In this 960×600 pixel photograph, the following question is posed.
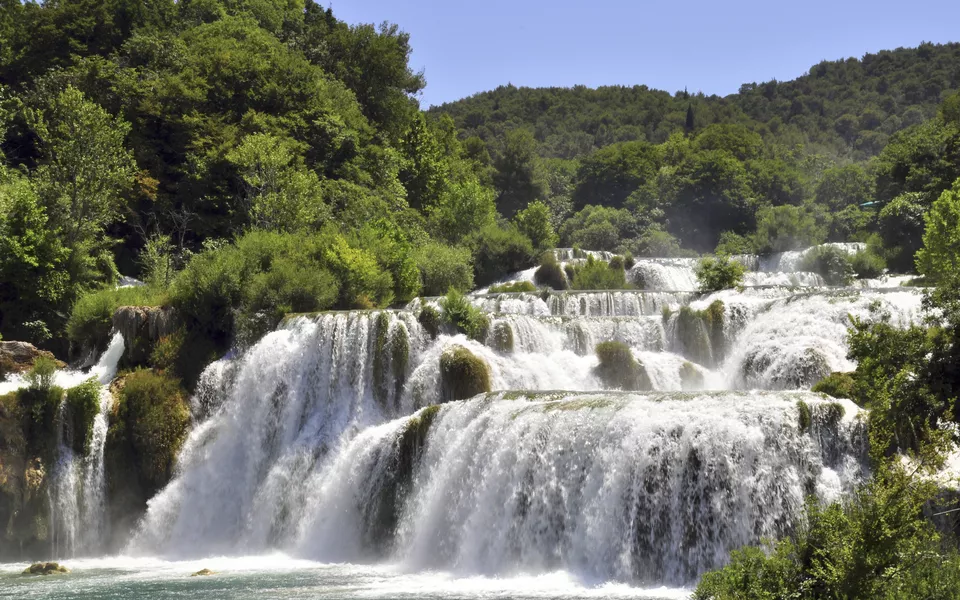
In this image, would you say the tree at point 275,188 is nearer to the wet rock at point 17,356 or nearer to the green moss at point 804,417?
the wet rock at point 17,356

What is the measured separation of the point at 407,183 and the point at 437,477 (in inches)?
1496

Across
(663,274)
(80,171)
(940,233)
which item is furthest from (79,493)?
(940,233)

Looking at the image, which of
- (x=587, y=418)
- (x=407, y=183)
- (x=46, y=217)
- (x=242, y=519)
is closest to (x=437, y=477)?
(x=587, y=418)

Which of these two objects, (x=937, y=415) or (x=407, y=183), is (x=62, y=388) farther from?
(x=407, y=183)

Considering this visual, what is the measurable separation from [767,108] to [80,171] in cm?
11331

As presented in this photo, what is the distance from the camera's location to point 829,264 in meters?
45.6

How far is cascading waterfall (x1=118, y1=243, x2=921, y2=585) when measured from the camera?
19062 millimetres

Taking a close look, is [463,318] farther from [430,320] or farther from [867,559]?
[867,559]

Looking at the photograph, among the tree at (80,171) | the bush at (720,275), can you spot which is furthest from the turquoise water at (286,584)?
the bush at (720,275)

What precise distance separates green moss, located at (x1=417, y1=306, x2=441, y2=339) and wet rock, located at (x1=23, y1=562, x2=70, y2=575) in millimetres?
11787

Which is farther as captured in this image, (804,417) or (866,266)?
(866,266)

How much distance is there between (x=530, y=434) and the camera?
71.1 ft

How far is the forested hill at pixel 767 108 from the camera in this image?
11981 centimetres

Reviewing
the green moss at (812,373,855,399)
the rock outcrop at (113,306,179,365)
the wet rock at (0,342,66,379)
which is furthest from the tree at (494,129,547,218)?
the green moss at (812,373,855,399)
